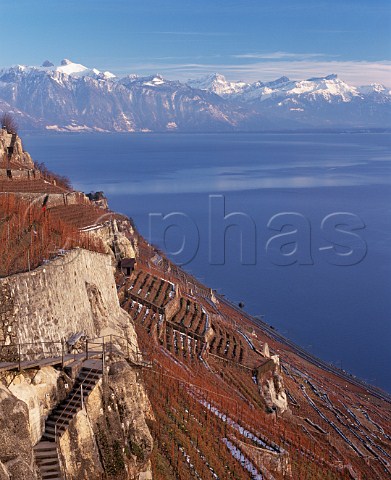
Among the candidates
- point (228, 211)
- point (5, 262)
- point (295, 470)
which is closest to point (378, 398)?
point (295, 470)

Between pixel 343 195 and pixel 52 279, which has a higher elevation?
pixel 52 279

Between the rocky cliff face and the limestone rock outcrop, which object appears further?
the rocky cliff face

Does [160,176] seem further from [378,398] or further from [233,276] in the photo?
[378,398]

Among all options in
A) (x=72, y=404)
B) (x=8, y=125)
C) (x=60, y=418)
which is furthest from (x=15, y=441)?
(x=8, y=125)

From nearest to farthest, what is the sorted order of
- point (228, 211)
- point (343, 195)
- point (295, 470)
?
point (295, 470)
point (228, 211)
point (343, 195)

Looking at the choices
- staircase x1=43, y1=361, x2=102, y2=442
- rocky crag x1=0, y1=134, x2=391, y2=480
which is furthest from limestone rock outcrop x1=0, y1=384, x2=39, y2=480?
staircase x1=43, y1=361, x2=102, y2=442

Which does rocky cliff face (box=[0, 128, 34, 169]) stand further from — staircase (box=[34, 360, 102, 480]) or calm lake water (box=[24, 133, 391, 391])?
staircase (box=[34, 360, 102, 480])
